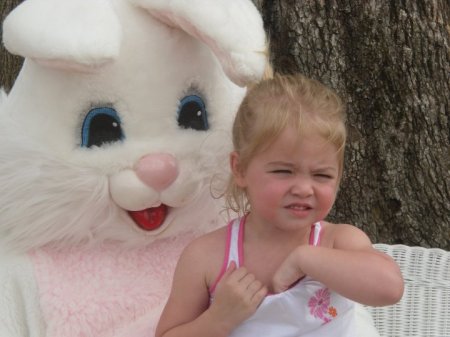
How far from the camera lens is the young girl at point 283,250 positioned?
1.26m

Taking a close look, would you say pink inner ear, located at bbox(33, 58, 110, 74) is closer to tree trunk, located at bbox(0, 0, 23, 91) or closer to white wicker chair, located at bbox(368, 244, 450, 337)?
white wicker chair, located at bbox(368, 244, 450, 337)

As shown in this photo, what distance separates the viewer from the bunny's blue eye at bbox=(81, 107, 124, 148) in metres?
1.47

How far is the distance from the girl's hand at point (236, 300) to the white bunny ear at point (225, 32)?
14.4 inches

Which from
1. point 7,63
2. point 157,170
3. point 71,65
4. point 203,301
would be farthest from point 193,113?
point 7,63

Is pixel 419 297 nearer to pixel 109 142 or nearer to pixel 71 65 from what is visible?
pixel 109 142

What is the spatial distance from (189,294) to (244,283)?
115mm

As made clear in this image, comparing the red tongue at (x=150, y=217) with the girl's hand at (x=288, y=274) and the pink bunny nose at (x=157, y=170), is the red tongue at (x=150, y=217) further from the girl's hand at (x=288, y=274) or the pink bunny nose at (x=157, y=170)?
the girl's hand at (x=288, y=274)

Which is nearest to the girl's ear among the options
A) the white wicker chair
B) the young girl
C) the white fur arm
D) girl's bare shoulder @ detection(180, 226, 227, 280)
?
the young girl

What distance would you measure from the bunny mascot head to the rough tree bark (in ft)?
2.10

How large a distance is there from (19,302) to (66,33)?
546 mm

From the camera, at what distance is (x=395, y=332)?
6.56ft

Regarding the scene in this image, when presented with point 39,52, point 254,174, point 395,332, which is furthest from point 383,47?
point 39,52

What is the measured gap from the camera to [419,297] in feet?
6.61

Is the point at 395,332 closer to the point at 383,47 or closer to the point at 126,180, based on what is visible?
the point at 383,47
